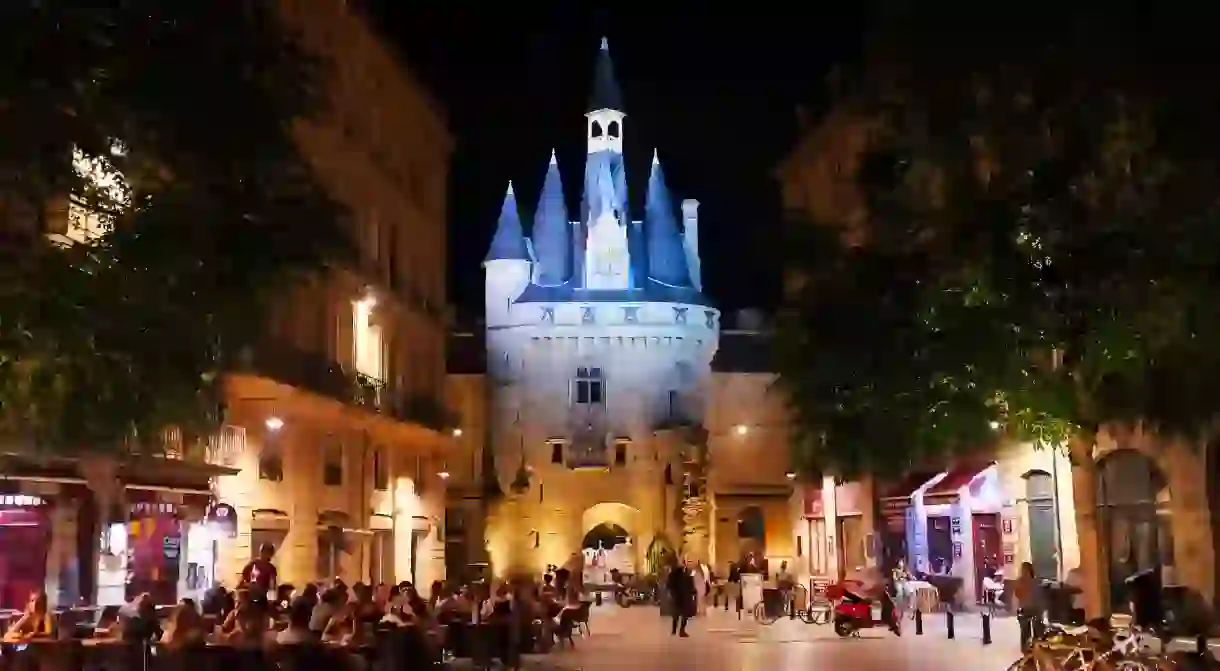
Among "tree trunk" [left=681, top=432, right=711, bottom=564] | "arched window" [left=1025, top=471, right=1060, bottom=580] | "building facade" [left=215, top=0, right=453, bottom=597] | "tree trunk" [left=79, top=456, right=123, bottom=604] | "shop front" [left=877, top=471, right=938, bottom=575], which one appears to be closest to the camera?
"tree trunk" [left=79, top=456, right=123, bottom=604]

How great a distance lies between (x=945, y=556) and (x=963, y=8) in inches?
794

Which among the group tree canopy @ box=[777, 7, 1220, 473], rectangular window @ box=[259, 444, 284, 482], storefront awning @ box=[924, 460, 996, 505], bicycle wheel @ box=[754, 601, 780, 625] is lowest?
bicycle wheel @ box=[754, 601, 780, 625]

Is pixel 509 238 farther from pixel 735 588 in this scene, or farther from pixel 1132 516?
pixel 1132 516

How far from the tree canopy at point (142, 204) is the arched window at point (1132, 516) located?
53.7 feet

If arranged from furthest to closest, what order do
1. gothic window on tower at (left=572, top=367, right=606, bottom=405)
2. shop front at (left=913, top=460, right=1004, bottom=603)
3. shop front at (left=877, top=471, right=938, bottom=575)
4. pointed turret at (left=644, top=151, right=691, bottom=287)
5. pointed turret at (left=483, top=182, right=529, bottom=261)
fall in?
pointed turret at (left=644, top=151, right=691, bottom=287)
pointed turret at (left=483, top=182, right=529, bottom=261)
gothic window on tower at (left=572, top=367, right=606, bottom=405)
shop front at (left=877, top=471, right=938, bottom=575)
shop front at (left=913, top=460, right=1004, bottom=603)

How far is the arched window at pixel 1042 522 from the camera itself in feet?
86.3

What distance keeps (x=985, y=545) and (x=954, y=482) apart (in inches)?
66.1

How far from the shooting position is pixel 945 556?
31500 mm

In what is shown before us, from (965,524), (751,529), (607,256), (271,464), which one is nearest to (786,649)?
(965,524)

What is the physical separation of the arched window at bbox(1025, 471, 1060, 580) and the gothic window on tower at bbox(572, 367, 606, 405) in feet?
109

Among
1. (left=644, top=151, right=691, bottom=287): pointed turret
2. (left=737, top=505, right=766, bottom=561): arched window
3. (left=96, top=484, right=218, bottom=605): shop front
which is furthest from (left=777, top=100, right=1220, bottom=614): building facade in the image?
(left=644, top=151, right=691, bottom=287): pointed turret

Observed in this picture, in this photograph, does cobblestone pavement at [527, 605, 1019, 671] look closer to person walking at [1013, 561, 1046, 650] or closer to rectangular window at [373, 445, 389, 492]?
person walking at [1013, 561, 1046, 650]

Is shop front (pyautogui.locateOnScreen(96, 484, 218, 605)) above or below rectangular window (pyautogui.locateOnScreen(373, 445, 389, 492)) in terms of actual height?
below

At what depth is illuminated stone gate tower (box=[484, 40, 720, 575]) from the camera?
56.6m
